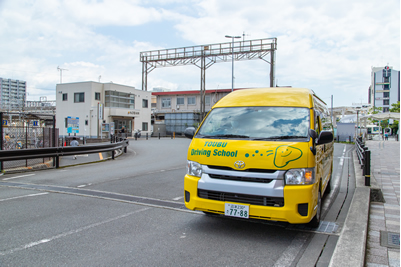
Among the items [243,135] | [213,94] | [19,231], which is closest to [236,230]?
[243,135]

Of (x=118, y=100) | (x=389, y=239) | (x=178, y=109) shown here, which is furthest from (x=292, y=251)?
(x=178, y=109)

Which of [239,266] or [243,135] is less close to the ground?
[243,135]

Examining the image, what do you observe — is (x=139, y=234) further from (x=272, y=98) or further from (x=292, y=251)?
(x=272, y=98)

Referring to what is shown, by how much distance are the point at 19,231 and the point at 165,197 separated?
3.04 m

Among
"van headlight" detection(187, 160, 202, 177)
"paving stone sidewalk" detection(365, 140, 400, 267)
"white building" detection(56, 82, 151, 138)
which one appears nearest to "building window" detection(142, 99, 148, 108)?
"white building" detection(56, 82, 151, 138)

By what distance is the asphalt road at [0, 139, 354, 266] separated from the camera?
3.73 metres

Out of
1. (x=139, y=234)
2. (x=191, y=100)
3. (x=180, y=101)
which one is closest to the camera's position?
(x=139, y=234)

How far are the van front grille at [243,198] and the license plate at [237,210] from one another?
72 millimetres

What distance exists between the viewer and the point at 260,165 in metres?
4.16

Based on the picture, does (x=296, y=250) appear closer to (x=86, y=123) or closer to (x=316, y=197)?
(x=316, y=197)

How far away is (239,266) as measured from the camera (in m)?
3.54

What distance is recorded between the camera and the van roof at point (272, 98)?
209 inches

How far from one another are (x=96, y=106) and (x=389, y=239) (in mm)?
41782

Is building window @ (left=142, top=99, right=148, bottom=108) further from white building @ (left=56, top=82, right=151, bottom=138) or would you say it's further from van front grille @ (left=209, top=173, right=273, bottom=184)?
van front grille @ (left=209, top=173, right=273, bottom=184)
